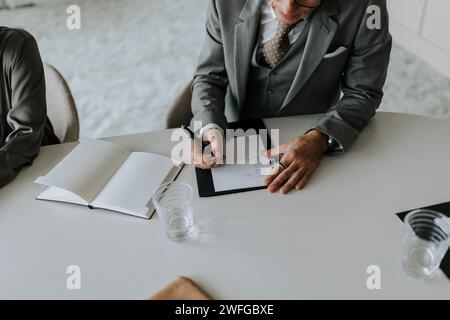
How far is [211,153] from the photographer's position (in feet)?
4.06

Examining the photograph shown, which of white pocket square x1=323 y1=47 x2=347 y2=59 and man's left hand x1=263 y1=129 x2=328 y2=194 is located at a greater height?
white pocket square x1=323 y1=47 x2=347 y2=59

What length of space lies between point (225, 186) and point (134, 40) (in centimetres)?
282

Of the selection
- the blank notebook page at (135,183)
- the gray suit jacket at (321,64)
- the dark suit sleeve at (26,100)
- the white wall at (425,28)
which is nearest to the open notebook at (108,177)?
the blank notebook page at (135,183)

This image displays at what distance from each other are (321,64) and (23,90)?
941mm

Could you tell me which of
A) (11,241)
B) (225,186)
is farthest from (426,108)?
(11,241)

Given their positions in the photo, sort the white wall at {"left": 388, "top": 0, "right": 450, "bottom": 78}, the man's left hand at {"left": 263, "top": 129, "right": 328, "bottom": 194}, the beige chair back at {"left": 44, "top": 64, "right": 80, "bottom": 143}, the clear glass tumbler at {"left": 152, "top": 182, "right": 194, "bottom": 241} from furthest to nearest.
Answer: the white wall at {"left": 388, "top": 0, "right": 450, "bottom": 78}
the beige chair back at {"left": 44, "top": 64, "right": 80, "bottom": 143}
the man's left hand at {"left": 263, "top": 129, "right": 328, "bottom": 194}
the clear glass tumbler at {"left": 152, "top": 182, "right": 194, "bottom": 241}

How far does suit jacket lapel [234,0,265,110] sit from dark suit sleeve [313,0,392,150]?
312 millimetres

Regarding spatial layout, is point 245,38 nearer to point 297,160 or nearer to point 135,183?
point 297,160

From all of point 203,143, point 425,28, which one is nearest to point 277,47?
point 203,143

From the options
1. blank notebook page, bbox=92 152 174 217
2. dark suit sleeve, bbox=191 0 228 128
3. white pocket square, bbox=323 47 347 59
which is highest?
white pocket square, bbox=323 47 347 59

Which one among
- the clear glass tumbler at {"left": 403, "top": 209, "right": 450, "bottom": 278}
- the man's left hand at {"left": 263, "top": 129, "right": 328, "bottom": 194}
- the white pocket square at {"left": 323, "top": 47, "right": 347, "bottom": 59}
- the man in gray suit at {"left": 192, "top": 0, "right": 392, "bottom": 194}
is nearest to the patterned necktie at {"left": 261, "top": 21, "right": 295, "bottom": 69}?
the man in gray suit at {"left": 192, "top": 0, "right": 392, "bottom": 194}

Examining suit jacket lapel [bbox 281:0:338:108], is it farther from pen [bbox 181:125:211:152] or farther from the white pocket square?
pen [bbox 181:125:211:152]

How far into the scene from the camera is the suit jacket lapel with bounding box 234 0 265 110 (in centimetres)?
134
